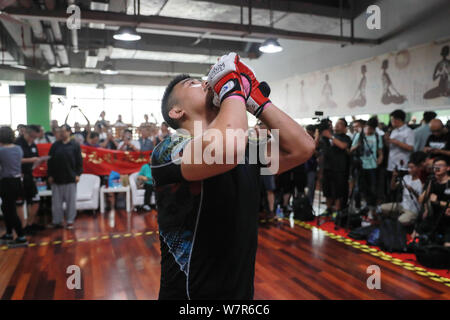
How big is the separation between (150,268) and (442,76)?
6513 millimetres

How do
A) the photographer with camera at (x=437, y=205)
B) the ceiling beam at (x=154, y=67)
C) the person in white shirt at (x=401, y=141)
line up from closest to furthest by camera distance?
the photographer with camera at (x=437, y=205)
the person in white shirt at (x=401, y=141)
the ceiling beam at (x=154, y=67)

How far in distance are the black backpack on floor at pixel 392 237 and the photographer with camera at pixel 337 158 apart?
127cm

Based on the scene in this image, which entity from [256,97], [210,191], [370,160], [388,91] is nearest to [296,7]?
[388,91]

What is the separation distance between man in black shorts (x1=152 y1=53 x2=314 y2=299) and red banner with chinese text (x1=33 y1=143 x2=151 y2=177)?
271 inches

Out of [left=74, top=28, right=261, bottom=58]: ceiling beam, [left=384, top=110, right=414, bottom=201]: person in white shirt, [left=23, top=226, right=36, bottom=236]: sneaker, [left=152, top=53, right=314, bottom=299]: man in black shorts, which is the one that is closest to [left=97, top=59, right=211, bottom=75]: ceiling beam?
[left=74, top=28, right=261, bottom=58]: ceiling beam

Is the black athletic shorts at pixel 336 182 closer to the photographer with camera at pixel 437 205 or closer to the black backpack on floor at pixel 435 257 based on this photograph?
the photographer with camera at pixel 437 205

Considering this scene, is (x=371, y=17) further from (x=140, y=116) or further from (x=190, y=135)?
(x=140, y=116)

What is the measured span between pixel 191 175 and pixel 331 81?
9963 millimetres

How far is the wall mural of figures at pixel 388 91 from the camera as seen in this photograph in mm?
8297

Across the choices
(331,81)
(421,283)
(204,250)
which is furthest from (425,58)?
(204,250)

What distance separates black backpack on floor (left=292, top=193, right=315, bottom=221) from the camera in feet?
21.0

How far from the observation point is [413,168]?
5355 mm

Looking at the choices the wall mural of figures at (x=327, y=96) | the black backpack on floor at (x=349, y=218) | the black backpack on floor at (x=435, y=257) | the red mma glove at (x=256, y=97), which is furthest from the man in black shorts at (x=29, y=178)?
the wall mural of figures at (x=327, y=96)

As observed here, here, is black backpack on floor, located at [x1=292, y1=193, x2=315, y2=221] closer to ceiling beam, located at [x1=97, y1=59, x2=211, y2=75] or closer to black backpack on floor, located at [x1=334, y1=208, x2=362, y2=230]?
black backpack on floor, located at [x1=334, y1=208, x2=362, y2=230]
